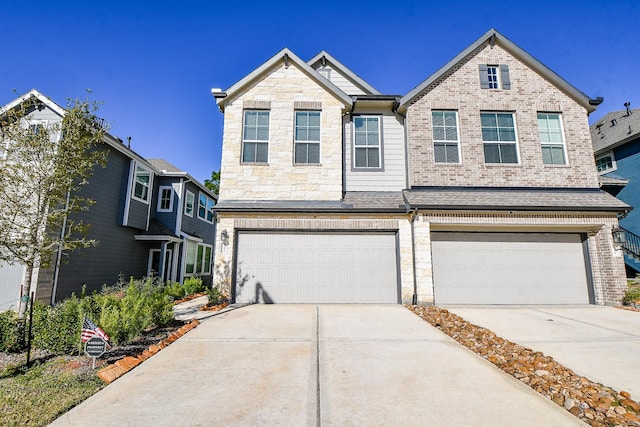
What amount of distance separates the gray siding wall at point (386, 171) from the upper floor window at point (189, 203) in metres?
10.5

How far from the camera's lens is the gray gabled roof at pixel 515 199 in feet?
29.8

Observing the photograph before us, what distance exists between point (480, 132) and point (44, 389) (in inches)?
482

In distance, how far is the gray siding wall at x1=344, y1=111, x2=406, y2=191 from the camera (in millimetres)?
10594

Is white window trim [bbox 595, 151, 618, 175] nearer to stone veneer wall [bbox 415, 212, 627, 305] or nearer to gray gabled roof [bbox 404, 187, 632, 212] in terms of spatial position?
gray gabled roof [bbox 404, 187, 632, 212]

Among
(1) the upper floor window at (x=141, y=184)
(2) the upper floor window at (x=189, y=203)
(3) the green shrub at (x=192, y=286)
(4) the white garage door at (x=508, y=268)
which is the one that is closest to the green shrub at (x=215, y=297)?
(3) the green shrub at (x=192, y=286)

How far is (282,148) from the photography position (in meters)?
10.3

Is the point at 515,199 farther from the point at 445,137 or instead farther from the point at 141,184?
the point at 141,184

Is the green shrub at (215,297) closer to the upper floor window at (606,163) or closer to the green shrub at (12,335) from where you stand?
the green shrub at (12,335)

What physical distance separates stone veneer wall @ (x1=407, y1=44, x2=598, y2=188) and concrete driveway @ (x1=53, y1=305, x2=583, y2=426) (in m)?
6.34

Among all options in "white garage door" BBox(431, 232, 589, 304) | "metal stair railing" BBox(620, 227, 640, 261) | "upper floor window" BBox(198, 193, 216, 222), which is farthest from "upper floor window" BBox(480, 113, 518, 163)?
"upper floor window" BBox(198, 193, 216, 222)

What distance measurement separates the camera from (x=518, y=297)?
31.1ft

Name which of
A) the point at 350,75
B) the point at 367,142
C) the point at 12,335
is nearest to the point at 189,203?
the point at 350,75

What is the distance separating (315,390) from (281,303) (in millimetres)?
6077

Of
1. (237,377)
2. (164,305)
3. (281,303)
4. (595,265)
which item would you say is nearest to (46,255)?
(164,305)
